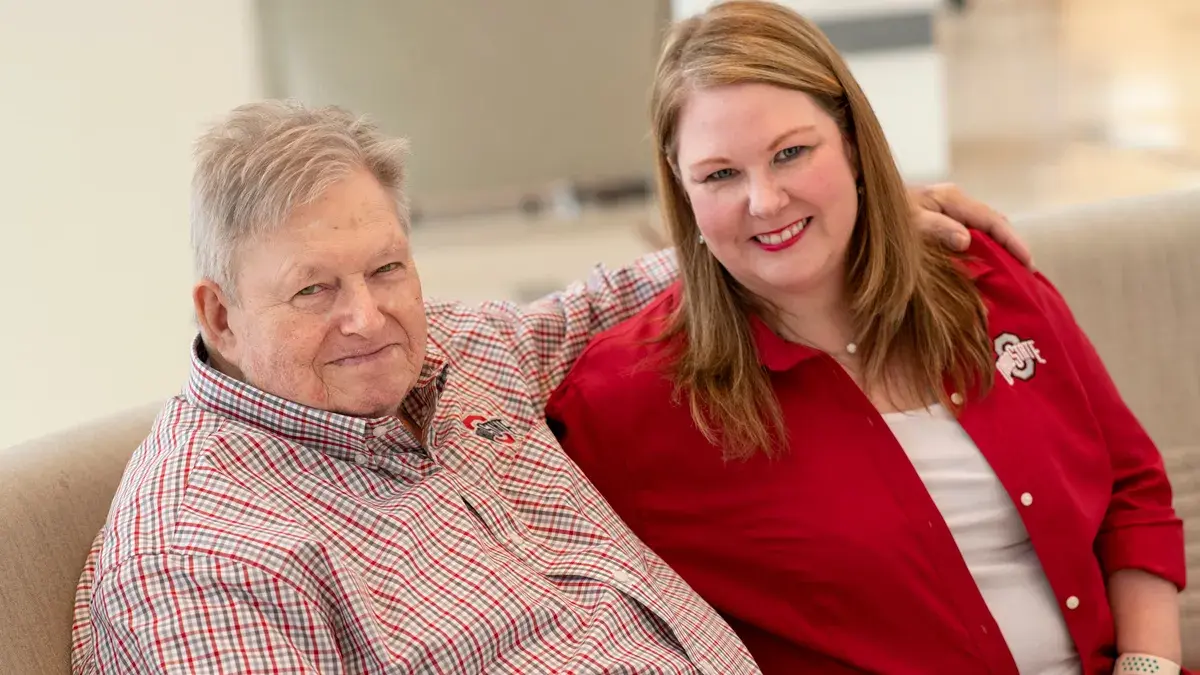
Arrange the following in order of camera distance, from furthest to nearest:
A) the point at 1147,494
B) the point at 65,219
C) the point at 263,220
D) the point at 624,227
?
the point at 624,227
the point at 65,219
the point at 1147,494
the point at 263,220

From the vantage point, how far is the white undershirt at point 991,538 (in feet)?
5.69

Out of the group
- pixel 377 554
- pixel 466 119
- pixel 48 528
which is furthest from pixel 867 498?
pixel 466 119

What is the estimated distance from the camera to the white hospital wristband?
5.73 feet

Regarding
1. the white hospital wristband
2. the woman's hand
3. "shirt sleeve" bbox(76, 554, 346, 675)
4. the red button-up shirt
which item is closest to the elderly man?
"shirt sleeve" bbox(76, 554, 346, 675)

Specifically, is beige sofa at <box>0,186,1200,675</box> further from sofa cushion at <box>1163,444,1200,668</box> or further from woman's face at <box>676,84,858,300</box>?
woman's face at <box>676,84,858,300</box>

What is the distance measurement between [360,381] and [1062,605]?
97 cm

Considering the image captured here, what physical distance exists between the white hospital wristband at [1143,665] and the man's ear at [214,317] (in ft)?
4.01

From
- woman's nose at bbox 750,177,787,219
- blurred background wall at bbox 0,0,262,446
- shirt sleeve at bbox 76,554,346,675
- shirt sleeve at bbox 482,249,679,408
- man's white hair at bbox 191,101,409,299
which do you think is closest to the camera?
shirt sleeve at bbox 76,554,346,675

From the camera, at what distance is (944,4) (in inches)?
181

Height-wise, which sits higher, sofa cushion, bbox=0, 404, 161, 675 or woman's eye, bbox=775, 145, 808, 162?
woman's eye, bbox=775, 145, 808, 162

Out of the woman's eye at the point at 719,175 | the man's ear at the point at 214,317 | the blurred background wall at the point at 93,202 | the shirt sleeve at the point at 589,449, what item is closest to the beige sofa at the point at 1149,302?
the woman's eye at the point at 719,175

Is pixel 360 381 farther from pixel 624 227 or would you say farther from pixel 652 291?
pixel 624 227

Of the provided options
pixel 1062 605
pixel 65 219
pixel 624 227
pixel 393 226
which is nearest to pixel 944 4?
pixel 624 227

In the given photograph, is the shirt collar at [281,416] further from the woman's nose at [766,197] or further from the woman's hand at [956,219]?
the woman's hand at [956,219]
